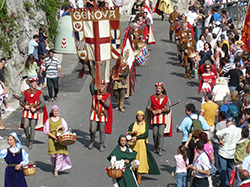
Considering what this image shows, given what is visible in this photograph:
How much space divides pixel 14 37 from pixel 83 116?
198 inches

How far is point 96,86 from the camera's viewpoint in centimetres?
1360

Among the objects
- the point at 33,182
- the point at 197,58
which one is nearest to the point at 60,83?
the point at 197,58

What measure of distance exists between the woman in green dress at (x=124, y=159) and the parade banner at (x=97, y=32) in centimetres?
327

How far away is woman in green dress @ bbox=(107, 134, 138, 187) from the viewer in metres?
10.6

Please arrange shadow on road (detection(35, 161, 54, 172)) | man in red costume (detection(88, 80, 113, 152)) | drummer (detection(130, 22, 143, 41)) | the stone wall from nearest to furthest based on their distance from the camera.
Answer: shadow on road (detection(35, 161, 54, 172)), man in red costume (detection(88, 80, 113, 152)), the stone wall, drummer (detection(130, 22, 143, 41))

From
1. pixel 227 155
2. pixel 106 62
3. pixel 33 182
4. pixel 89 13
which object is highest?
pixel 89 13

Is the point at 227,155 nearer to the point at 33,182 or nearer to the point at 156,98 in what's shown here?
the point at 156,98

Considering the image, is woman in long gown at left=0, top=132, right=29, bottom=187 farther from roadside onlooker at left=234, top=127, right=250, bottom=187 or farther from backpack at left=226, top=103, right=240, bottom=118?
backpack at left=226, top=103, right=240, bottom=118

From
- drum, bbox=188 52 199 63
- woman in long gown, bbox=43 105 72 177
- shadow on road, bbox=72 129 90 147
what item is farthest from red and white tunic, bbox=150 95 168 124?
drum, bbox=188 52 199 63

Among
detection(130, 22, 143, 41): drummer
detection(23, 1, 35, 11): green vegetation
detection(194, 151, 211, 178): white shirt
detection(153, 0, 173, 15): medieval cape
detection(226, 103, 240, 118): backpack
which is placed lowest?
detection(194, 151, 211, 178): white shirt

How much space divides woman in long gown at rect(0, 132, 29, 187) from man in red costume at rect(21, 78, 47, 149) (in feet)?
10.9

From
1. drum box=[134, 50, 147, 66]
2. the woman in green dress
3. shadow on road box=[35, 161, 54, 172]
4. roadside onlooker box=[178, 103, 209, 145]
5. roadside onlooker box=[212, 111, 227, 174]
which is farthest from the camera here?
drum box=[134, 50, 147, 66]

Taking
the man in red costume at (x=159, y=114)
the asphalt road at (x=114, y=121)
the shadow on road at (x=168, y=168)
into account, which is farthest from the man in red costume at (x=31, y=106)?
the shadow on road at (x=168, y=168)

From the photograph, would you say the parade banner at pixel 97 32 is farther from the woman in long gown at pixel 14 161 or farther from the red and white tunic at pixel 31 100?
the woman in long gown at pixel 14 161
